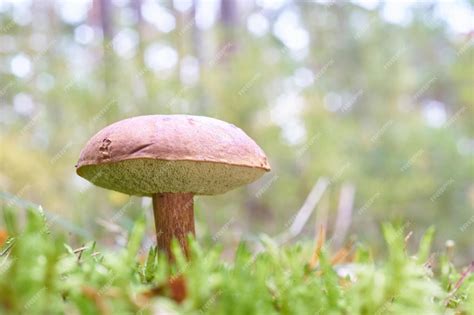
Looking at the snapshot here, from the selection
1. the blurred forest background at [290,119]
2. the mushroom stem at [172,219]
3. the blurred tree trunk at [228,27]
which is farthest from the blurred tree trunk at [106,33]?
the mushroom stem at [172,219]

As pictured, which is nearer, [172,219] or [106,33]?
[172,219]

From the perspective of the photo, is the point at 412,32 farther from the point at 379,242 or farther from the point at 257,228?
the point at 257,228

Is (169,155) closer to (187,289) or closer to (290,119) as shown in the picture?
(187,289)

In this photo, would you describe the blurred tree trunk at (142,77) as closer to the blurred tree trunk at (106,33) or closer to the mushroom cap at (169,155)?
the blurred tree trunk at (106,33)

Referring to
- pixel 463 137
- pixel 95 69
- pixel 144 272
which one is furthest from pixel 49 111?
pixel 144 272

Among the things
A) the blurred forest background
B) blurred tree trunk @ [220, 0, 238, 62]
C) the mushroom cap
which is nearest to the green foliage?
the mushroom cap

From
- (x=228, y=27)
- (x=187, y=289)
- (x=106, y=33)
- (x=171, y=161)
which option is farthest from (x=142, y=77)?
(x=187, y=289)

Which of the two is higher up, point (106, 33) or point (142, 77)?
point (106, 33)
